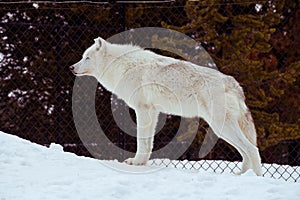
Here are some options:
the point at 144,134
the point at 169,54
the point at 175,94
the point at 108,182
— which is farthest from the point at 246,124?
the point at 169,54

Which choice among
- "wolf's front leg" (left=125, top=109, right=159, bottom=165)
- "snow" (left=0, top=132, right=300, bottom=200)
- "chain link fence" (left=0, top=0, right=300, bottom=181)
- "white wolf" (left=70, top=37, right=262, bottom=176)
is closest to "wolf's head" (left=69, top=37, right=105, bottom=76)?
"white wolf" (left=70, top=37, right=262, bottom=176)

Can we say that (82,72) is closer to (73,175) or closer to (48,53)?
(73,175)

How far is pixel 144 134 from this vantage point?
A: 452 centimetres

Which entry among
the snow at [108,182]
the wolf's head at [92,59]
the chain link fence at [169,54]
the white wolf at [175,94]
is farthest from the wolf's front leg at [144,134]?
the chain link fence at [169,54]

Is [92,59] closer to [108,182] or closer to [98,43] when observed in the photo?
[98,43]

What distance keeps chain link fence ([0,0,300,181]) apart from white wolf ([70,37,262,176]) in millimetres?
2017

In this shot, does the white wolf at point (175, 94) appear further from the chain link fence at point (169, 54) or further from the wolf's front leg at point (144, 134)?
the chain link fence at point (169, 54)

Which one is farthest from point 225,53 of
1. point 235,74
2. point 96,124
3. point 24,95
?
point 24,95

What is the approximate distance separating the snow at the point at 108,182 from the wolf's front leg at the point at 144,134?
0.43 meters

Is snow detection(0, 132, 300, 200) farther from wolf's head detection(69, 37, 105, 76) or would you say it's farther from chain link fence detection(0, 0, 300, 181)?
chain link fence detection(0, 0, 300, 181)

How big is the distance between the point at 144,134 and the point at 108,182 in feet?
3.96

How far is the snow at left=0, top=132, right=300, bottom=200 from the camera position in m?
3.11

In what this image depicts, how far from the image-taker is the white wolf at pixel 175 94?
433 cm

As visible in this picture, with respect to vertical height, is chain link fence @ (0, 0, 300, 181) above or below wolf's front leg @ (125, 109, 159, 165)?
above
